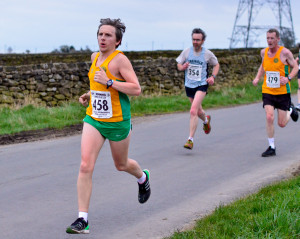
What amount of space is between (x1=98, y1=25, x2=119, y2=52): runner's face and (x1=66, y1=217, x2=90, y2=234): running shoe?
5.07 ft

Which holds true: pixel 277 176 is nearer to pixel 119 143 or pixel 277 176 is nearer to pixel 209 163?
pixel 209 163

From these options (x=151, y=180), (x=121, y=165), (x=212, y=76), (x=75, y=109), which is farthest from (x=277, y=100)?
(x=75, y=109)

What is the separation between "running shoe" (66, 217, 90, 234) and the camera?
508 cm

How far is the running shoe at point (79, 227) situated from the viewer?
508 centimetres

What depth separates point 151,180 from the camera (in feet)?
25.8

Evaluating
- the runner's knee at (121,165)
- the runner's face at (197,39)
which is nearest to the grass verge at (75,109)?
the runner's face at (197,39)

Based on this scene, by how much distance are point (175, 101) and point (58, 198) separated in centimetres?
1121

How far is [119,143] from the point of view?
5.72 meters

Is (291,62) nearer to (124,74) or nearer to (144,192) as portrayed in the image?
(144,192)

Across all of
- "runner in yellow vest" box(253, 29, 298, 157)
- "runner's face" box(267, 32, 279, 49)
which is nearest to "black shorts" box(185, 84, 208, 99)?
"runner in yellow vest" box(253, 29, 298, 157)

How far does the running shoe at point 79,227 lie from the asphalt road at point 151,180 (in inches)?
11.6

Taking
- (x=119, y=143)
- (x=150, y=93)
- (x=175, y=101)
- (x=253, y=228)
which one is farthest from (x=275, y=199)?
(x=150, y=93)

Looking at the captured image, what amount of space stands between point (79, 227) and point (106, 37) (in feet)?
5.59

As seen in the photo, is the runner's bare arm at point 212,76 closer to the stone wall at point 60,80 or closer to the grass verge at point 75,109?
the grass verge at point 75,109
